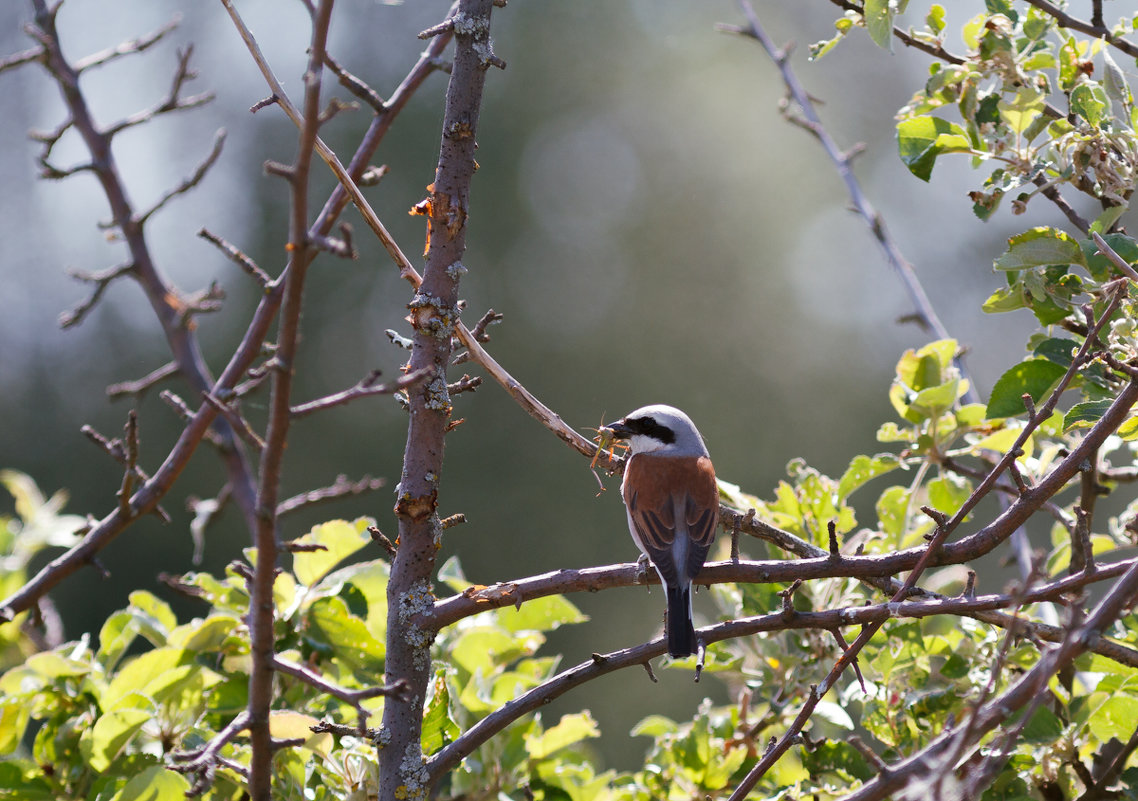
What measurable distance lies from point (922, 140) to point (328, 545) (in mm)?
1601

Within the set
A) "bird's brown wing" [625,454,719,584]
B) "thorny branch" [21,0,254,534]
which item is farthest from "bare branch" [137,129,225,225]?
"bird's brown wing" [625,454,719,584]

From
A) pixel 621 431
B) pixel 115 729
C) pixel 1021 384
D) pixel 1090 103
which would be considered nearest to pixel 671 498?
pixel 621 431

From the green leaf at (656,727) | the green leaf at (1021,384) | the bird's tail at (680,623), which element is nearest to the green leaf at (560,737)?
the green leaf at (656,727)

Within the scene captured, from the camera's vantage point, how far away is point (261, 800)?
123 cm

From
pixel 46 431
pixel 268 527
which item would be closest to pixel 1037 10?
pixel 268 527

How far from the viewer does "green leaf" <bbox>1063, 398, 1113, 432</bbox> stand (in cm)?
174

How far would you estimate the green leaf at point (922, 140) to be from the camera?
81.7 inches

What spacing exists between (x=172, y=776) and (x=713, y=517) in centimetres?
156

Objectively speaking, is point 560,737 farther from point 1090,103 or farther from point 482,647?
point 1090,103

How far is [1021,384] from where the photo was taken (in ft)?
6.64

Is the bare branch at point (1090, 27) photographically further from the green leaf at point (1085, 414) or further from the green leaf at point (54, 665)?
the green leaf at point (54, 665)

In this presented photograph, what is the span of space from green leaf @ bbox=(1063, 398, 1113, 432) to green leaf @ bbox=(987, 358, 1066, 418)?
0.25 metres

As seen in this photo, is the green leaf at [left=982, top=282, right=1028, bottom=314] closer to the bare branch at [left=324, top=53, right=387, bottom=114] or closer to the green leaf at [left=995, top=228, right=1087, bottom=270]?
the green leaf at [left=995, top=228, right=1087, bottom=270]

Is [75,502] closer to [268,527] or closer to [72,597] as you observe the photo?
[72,597]
